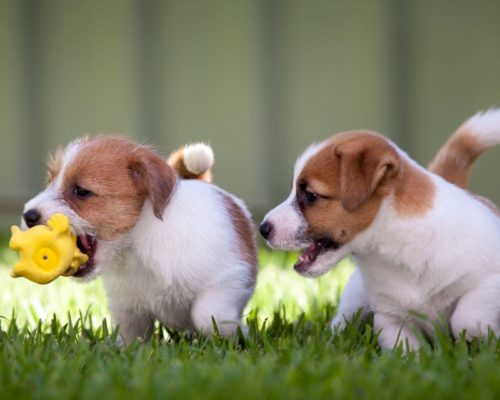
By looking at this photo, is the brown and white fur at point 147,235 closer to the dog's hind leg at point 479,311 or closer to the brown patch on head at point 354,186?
the brown patch on head at point 354,186

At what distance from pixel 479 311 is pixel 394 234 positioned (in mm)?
510

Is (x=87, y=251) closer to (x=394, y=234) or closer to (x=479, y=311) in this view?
(x=394, y=234)

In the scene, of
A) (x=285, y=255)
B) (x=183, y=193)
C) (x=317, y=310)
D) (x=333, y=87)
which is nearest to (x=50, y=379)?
(x=183, y=193)

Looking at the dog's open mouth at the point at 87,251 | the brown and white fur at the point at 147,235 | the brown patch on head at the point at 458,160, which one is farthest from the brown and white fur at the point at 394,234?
the dog's open mouth at the point at 87,251

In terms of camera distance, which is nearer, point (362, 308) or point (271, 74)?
point (362, 308)

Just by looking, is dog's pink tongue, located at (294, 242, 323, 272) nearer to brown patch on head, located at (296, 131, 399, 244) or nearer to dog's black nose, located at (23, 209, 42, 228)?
brown patch on head, located at (296, 131, 399, 244)

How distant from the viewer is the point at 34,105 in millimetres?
10453

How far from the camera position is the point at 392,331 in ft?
14.5

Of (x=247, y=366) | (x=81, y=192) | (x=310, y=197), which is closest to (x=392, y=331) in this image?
(x=310, y=197)

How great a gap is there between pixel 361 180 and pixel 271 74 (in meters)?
5.89

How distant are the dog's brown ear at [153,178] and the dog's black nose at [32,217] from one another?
476 millimetres

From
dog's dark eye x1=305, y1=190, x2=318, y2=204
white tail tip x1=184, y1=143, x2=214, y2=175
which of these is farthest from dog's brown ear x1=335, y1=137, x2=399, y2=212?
white tail tip x1=184, y1=143, x2=214, y2=175

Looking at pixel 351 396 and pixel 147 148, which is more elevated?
pixel 147 148

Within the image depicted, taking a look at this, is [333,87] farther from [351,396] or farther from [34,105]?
[351,396]
